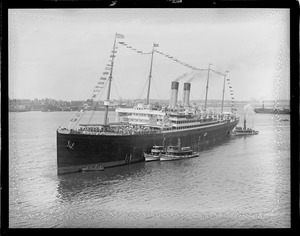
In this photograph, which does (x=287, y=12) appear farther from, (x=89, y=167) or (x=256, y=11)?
(x=89, y=167)

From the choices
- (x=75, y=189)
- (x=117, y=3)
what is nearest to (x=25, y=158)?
(x=75, y=189)

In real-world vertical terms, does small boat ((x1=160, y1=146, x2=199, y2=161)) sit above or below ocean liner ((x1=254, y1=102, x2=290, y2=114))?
below

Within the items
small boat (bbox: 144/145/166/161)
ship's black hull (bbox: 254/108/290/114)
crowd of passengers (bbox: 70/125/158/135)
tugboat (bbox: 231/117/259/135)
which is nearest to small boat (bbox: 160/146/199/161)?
small boat (bbox: 144/145/166/161)

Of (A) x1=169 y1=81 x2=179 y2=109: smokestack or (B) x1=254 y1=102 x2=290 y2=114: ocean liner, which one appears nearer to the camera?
(B) x1=254 y1=102 x2=290 y2=114: ocean liner

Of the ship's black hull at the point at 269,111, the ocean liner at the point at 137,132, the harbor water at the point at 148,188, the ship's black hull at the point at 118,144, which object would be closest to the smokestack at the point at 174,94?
the ocean liner at the point at 137,132

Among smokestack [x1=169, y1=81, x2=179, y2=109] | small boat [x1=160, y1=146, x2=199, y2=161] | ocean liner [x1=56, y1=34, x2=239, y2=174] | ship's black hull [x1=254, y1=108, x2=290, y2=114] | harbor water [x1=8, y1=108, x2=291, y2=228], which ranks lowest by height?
harbor water [x1=8, y1=108, x2=291, y2=228]

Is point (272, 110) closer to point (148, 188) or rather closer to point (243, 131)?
point (243, 131)

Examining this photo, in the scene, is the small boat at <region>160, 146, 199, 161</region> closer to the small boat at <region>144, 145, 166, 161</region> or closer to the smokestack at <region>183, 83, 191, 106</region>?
the small boat at <region>144, 145, 166, 161</region>
